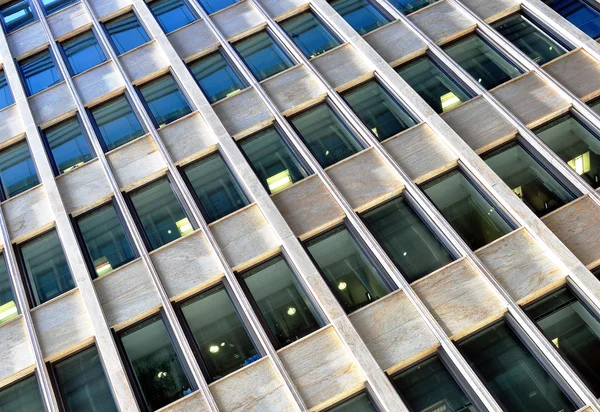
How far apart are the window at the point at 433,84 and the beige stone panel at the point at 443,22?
1.02m

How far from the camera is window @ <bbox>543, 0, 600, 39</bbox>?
66.5 feet

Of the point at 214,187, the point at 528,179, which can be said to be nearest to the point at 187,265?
the point at 214,187

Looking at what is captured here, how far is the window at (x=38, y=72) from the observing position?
928 inches

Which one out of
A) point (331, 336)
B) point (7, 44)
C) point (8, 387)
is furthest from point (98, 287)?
point (7, 44)

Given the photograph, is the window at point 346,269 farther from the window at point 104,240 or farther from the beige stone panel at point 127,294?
the window at point 104,240

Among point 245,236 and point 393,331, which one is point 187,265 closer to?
point 245,236

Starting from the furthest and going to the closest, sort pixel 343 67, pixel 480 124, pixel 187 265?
pixel 343 67 → pixel 480 124 → pixel 187 265

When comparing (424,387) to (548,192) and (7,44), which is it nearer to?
(548,192)

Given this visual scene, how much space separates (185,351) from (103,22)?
14.4 meters

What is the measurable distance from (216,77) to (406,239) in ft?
30.0

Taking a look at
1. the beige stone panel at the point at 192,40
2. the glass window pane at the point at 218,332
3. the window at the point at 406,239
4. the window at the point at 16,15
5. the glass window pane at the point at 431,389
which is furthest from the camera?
the window at the point at 16,15

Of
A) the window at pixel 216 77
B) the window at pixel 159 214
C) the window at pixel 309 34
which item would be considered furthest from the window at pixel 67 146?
the window at pixel 309 34

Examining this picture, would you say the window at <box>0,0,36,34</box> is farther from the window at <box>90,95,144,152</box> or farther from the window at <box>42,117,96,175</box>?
the window at <box>90,95,144,152</box>

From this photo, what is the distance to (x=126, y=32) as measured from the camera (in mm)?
24250
